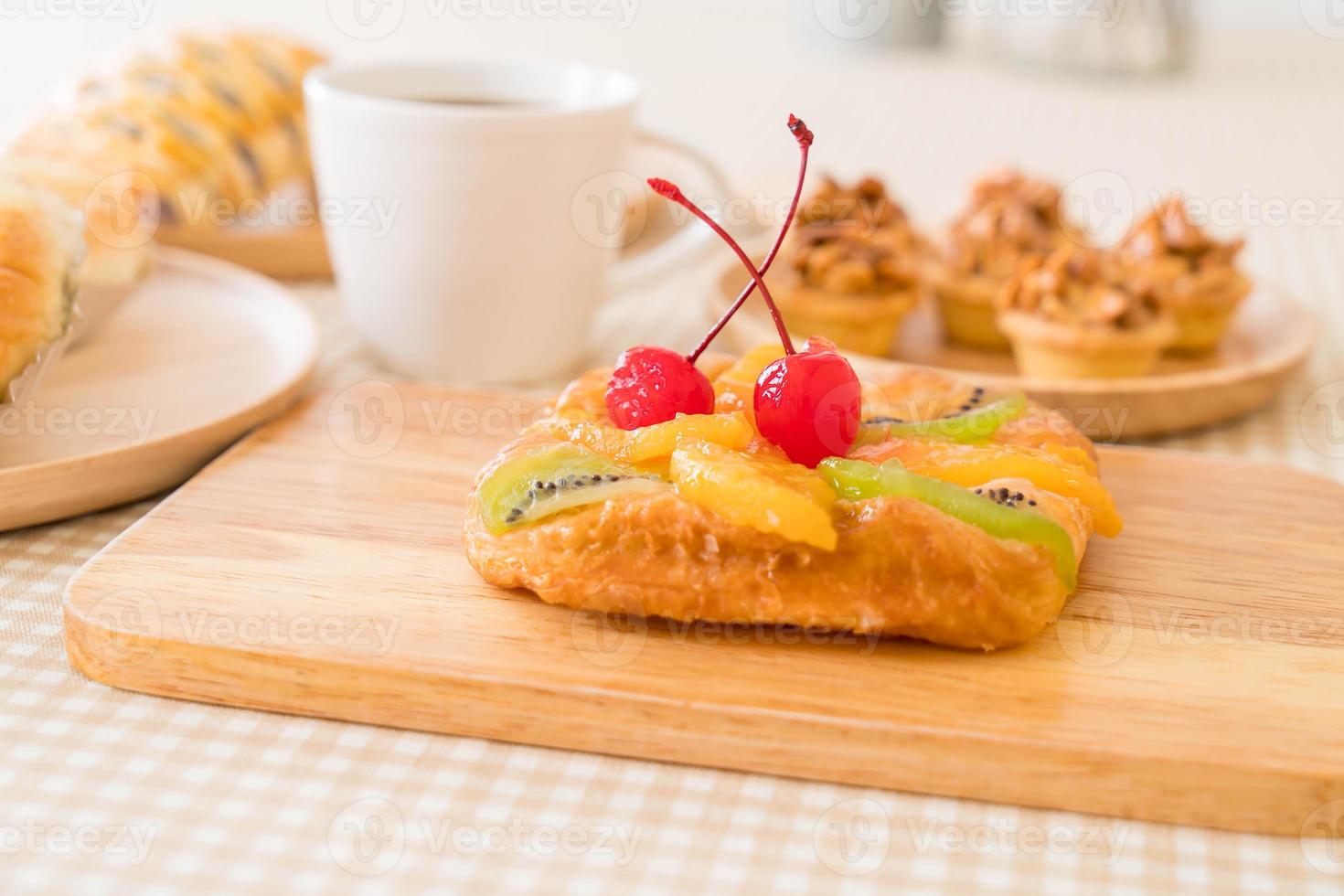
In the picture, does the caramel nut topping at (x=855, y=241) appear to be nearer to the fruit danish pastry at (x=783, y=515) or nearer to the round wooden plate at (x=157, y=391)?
the fruit danish pastry at (x=783, y=515)

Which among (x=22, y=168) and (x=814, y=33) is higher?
(x=22, y=168)

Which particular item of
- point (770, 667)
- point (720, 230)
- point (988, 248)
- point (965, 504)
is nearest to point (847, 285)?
point (988, 248)

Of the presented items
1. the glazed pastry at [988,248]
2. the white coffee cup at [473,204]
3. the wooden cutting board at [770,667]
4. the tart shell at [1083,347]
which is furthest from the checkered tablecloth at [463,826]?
the glazed pastry at [988,248]

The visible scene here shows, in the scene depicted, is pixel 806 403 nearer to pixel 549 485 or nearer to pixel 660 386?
pixel 660 386

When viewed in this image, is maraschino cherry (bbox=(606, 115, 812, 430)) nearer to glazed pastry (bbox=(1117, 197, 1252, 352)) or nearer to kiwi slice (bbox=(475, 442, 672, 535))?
kiwi slice (bbox=(475, 442, 672, 535))

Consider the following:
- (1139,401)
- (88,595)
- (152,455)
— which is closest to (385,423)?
(152,455)

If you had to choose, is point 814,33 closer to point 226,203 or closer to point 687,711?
point 226,203
